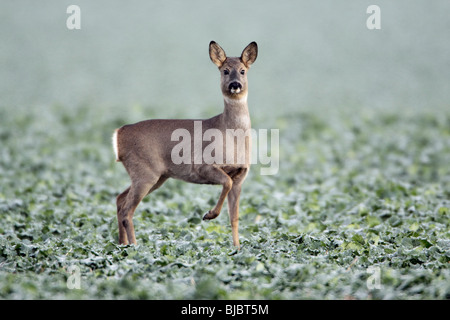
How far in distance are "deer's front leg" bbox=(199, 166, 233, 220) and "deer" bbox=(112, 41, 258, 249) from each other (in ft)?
0.03

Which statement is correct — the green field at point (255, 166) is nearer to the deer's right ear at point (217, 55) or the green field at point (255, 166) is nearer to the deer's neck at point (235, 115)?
the deer's neck at point (235, 115)

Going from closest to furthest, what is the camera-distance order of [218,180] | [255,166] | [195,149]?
[218,180] < [195,149] < [255,166]

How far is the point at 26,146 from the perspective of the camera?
556 inches

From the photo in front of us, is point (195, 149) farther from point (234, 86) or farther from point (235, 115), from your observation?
point (234, 86)

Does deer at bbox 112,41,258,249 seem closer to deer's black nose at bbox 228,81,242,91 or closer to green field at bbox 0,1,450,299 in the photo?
deer's black nose at bbox 228,81,242,91

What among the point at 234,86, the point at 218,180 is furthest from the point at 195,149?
the point at 234,86

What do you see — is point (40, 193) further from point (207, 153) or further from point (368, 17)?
point (368, 17)

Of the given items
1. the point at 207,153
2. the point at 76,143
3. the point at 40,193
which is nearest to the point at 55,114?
the point at 76,143

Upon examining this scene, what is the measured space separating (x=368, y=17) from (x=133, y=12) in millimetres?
10540

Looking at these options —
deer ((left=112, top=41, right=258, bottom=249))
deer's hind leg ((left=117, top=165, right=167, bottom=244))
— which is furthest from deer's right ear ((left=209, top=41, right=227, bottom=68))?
deer's hind leg ((left=117, top=165, right=167, bottom=244))

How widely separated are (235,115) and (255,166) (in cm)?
627

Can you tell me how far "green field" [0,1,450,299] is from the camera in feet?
21.3

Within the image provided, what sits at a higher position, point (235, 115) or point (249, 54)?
point (249, 54)

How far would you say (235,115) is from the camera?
7.78m
